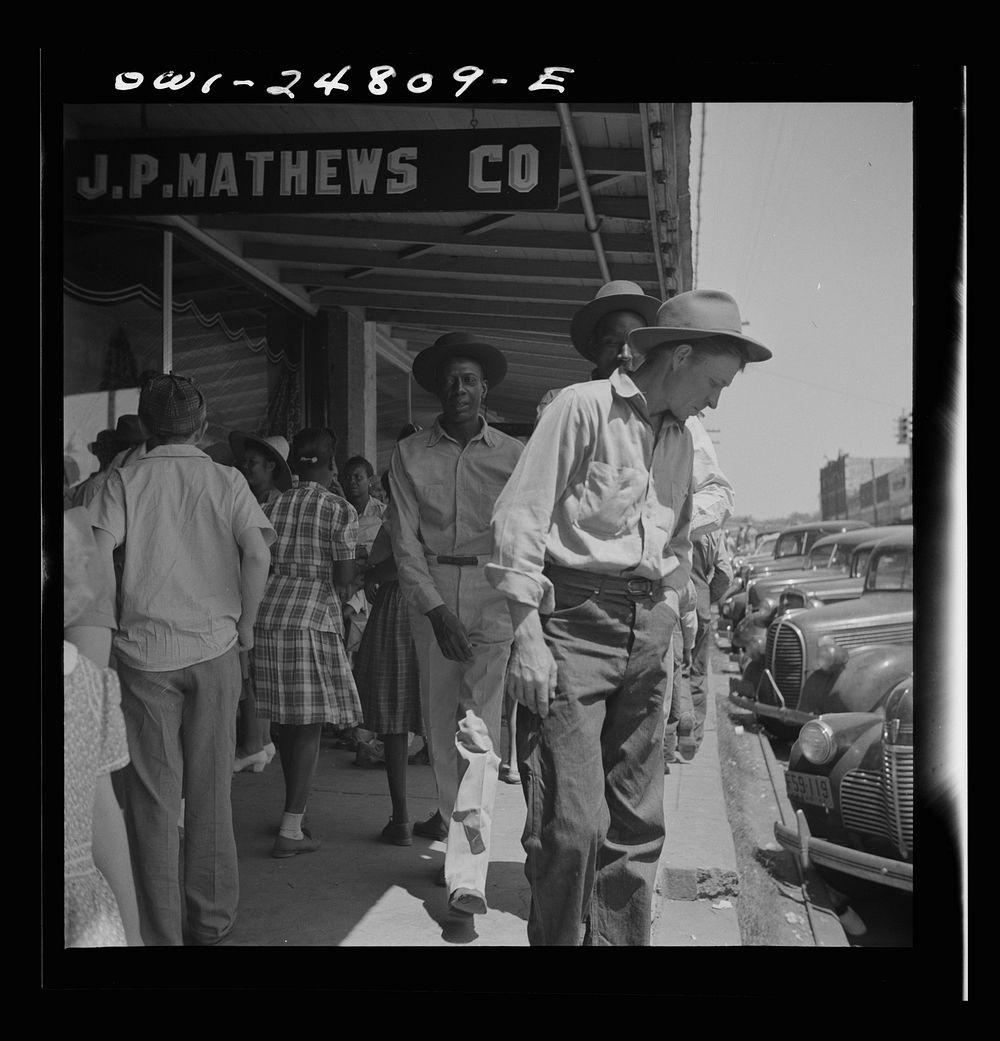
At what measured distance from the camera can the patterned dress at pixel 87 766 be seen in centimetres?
344

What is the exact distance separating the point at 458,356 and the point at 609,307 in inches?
22.6

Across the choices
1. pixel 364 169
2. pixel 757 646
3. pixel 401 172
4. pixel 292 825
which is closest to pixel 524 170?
pixel 401 172

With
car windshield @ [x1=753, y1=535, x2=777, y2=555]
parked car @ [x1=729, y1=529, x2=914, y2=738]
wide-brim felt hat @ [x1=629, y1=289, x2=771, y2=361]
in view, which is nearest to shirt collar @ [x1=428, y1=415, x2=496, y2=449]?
wide-brim felt hat @ [x1=629, y1=289, x2=771, y2=361]

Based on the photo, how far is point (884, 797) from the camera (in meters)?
4.26

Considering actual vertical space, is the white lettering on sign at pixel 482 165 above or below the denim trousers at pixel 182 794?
above

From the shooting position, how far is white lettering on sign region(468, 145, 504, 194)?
3695 millimetres

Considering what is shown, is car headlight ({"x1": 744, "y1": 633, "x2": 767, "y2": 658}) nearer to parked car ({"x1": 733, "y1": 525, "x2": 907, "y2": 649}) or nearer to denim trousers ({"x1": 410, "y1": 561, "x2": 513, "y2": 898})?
parked car ({"x1": 733, "y1": 525, "x2": 907, "y2": 649})

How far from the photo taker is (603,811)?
3375mm

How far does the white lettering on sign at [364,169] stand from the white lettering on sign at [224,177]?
41 cm

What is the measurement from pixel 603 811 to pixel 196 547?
1547mm

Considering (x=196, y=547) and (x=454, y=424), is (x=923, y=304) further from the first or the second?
(x=196, y=547)

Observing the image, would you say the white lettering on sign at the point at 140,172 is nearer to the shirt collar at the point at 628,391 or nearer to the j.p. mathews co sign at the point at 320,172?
the j.p. mathews co sign at the point at 320,172

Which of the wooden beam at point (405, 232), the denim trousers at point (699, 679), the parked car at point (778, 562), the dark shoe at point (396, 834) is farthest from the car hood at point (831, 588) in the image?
the dark shoe at point (396, 834)

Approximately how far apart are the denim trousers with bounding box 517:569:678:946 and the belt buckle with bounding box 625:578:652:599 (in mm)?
21
